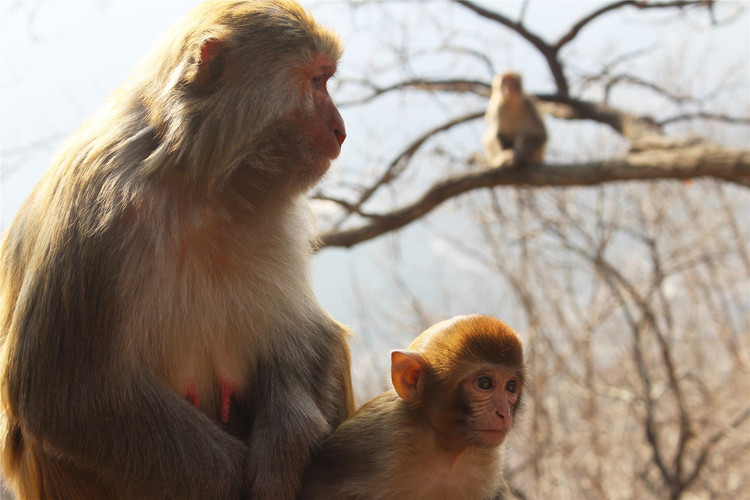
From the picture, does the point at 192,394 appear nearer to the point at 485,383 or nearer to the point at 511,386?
the point at 485,383

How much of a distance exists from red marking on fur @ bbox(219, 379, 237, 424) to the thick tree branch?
4667mm

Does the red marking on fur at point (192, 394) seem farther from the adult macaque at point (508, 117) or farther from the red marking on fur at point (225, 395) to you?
the adult macaque at point (508, 117)

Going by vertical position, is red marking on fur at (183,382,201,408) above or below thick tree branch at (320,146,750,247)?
below

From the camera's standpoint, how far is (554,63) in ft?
28.7

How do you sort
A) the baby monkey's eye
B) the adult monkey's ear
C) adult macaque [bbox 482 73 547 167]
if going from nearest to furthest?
the adult monkey's ear → the baby monkey's eye → adult macaque [bbox 482 73 547 167]

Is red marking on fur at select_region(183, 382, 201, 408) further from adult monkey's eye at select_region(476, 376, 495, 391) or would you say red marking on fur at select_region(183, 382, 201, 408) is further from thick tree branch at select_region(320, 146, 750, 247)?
thick tree branch at select_region(320, 146, 750, 247)

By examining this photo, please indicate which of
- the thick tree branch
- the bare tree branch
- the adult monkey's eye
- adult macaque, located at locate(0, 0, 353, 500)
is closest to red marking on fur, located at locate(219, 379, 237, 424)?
adult macaque, located at locate(0, 0, 353, 500)

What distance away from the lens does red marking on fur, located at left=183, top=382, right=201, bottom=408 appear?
241 cm

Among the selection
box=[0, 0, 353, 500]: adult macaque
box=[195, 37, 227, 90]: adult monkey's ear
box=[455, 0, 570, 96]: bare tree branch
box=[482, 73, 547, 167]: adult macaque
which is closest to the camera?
box=[0, 0, 353, 500]: adult macaque

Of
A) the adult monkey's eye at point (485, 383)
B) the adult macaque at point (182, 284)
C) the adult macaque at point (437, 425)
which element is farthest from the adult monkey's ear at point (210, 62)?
the adult monkey's eye at point (485, 383)

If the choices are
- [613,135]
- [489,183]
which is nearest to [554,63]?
[489,183]

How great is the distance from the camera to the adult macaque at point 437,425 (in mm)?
2500

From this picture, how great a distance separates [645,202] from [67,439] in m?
9.70

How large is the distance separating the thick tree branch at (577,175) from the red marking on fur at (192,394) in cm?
474
